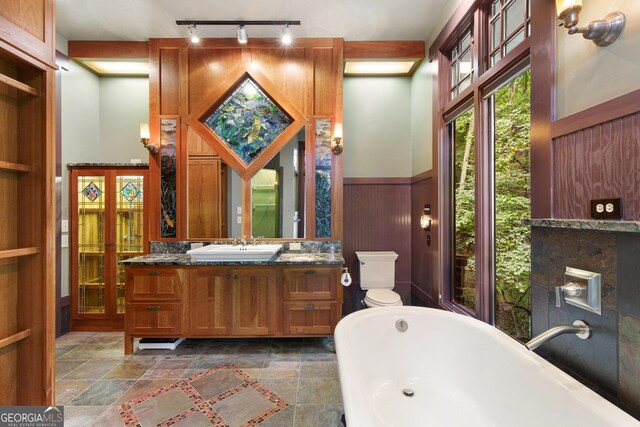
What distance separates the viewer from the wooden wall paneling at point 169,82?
9.87ft

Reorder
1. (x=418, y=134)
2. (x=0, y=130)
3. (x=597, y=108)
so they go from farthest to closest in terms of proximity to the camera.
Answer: (x=418, y=134)
(x=0, y=130)
(x=597, y=108)

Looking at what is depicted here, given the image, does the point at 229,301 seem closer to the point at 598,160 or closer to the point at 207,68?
the point at 207,68

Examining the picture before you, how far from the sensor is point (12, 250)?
1.41 meters

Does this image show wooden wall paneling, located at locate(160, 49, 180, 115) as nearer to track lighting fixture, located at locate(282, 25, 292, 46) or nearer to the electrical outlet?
track lighting fixture, located at locate(282, 25, 292, 46)

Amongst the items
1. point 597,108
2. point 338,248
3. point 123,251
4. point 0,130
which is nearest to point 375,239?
point 338,248

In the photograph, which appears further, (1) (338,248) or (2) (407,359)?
(1) (338,248)

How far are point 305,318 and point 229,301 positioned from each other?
28.3 inches

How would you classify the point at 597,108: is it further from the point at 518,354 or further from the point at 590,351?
the point at 518,354

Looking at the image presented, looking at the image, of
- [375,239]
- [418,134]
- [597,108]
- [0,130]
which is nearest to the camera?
[597,108]

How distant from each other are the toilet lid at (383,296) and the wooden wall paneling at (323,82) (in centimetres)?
198

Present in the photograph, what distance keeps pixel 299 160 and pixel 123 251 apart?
87.1 inches

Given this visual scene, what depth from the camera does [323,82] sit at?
9.87ft

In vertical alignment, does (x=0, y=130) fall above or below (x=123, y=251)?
above

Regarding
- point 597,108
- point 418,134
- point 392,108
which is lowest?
point 597,108
